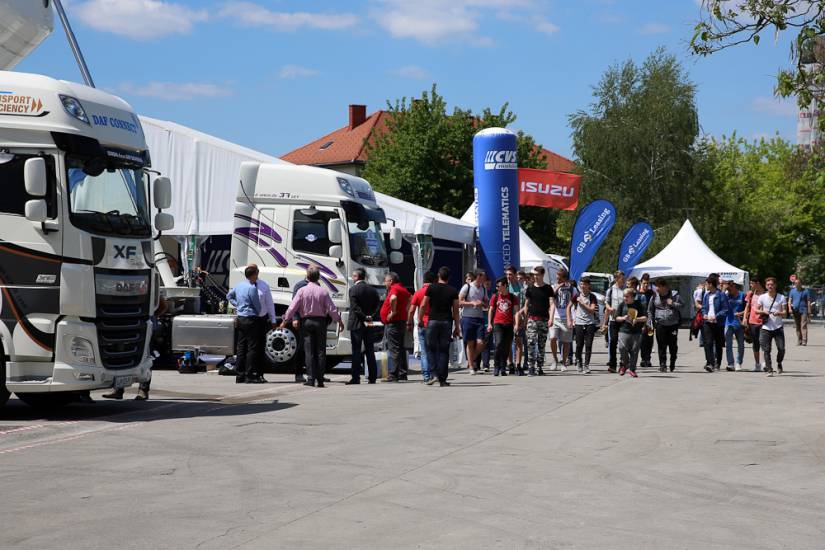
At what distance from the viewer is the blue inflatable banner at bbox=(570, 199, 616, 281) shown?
95.9 ft

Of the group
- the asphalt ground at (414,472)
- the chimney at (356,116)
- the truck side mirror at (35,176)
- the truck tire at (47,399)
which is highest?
the chimney at (356,116)

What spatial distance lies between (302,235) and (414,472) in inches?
442

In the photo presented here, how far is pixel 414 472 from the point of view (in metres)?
9.05

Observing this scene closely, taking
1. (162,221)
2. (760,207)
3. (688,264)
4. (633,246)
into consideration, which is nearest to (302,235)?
(162,221)

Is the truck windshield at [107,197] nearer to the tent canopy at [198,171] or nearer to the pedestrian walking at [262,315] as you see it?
the pedestrian walking at [262,315]

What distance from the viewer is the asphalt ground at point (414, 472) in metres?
6.76

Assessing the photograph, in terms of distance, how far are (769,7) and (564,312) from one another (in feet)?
33.9

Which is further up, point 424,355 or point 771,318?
point 771,318

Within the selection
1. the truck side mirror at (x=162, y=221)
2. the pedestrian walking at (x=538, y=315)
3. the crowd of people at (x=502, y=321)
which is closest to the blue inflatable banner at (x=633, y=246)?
the crowd of people at (x=502, y=321)

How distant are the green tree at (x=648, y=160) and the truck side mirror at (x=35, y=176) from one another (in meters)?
52.4

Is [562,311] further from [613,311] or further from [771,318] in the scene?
[771,318]

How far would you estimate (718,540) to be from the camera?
262 inches

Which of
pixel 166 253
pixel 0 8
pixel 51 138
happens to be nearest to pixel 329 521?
pixel 51 138

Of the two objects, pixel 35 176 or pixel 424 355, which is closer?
pixel 35 176
